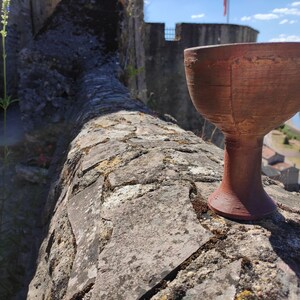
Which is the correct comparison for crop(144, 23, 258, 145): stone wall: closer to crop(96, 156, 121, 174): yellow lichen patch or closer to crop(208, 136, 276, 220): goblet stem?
crop(96, 156, 121, 174): yellow lichen patch

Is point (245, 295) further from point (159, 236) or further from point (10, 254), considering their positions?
point (10, 254)

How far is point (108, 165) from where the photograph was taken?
152 cm

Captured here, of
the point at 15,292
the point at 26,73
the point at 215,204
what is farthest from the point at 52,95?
the point at 215,204

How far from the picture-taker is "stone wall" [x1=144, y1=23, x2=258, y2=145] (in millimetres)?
11406

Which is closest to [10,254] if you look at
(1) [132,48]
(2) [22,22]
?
(2) [22,22]

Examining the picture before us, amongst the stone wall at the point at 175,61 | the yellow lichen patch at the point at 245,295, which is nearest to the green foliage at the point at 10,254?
the yellow lichen patch at the point at 245,295

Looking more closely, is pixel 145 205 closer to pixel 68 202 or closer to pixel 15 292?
pixel 68 202

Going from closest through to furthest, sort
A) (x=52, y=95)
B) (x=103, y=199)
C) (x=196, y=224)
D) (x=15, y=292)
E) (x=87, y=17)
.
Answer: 1. (x=196, y=224)
2. (x=103, y=199)
3. (x=15, y=292)
4. (x=52, y=95)
5. (x=87, y=17)

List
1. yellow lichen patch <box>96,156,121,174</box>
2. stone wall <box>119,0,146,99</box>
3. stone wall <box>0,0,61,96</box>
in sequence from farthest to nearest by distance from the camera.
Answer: stone wall <box>0,0,61,96</box> → stone wall <box>119,0,146,99</box> → yellow lichen patch <box>96,156,121,174</box>

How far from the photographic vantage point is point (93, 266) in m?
0.97

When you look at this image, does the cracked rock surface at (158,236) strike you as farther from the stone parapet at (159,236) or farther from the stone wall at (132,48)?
the stone wall at (132,48)

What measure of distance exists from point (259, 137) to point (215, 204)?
0.24 metres

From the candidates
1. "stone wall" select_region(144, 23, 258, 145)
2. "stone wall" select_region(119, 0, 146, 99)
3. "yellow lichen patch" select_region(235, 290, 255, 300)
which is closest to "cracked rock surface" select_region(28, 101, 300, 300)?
"yellow lichen patch" select_region(235, 290, 255, 300)

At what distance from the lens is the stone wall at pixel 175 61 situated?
11406 millimetres
